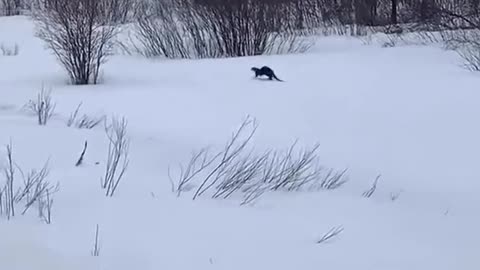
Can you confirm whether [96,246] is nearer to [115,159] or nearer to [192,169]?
[115,159]

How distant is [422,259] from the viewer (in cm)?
532

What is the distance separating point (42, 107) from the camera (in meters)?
9.90

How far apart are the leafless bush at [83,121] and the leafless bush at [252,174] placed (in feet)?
5.74

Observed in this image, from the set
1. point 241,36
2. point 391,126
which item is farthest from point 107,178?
point 241,36

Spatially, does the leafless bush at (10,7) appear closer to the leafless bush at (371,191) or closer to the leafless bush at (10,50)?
the leafless bush at (10,50)

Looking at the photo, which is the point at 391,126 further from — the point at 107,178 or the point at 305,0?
the point at 305,0

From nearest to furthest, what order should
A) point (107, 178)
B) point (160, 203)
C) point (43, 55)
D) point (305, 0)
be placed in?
point (160, 203) → point (107, 178) → point (43, 55) → point (305, 0)

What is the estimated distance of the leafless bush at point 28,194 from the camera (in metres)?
5.39

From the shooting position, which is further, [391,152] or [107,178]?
[391,152]

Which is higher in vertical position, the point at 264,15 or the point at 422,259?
the point at 264,15

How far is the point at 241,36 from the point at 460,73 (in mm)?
6631

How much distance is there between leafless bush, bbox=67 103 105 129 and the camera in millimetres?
9191

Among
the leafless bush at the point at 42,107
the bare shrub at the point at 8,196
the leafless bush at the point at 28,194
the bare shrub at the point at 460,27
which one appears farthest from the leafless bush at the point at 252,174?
the bare shrub at the point at 460,27

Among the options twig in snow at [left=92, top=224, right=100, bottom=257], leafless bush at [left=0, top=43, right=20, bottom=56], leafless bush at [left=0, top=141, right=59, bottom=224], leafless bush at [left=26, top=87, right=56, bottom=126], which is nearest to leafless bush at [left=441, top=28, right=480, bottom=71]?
leafless bush at [left=26, top=87, right=56, bottom=126]
